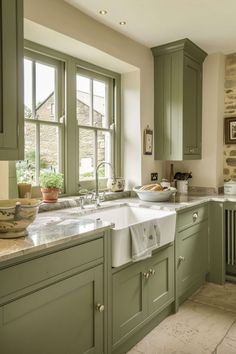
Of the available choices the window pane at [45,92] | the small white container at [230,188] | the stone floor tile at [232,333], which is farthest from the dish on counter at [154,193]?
the stone floor tile at [232,333]

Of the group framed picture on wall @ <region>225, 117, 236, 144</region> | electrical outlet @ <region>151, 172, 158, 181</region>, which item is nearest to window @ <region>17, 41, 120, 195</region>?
electrical outlet @ <region>151, 172, 158, 181</region>

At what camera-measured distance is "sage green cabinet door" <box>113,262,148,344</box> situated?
1930 millimetres

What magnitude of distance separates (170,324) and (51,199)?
4.49 feet

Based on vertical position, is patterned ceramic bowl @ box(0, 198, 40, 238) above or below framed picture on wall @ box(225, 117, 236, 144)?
below

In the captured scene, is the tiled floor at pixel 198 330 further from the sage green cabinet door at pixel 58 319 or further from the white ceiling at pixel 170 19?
the white ceiling at pixel 170 19

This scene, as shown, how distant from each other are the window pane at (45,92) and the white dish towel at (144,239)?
51.0 inches

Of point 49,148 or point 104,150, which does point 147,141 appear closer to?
point 104,150

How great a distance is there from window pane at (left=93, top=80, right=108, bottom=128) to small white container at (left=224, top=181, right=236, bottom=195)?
4.90 feet

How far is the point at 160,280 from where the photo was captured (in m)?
2.39

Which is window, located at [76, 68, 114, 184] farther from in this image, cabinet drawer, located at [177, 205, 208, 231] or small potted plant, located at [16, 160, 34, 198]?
cabinet drawer, located at [177, 205, 208, 231]

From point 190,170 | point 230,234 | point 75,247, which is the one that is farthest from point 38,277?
point 190,170

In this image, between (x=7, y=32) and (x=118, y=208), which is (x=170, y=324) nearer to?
(x=118, y=208)

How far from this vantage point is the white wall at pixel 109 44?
2254mm

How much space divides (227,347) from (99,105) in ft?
7.93
